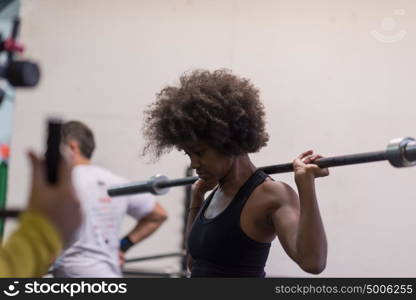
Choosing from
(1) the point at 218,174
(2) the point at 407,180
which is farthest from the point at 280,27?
(1) the point at 218,174

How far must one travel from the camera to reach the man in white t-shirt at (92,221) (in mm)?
2055

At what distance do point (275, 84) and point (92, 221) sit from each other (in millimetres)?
1315

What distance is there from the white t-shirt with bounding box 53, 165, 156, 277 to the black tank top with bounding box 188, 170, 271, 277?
803 mm

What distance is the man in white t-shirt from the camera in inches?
80.9

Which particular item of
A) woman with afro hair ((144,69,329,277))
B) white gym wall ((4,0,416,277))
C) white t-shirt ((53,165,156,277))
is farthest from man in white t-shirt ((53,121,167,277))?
white gym wall ((4,0,416,277))

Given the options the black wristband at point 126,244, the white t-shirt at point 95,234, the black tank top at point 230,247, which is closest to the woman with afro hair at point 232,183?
the black tank top at point 230,247

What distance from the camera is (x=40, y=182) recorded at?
18.3 inches

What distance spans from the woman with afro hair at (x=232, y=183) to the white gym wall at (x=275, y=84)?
136 cm

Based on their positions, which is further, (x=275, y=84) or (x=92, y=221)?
(x=275, y=84)

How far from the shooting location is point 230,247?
1278mm

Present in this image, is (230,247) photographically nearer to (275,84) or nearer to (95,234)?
(95,234)

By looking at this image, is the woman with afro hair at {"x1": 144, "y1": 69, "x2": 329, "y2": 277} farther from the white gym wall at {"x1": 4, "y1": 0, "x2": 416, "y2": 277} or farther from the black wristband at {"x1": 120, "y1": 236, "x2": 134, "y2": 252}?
the white gym wall at {"x1": 4, "y1": 0, "x2": 416, "y2": 277}

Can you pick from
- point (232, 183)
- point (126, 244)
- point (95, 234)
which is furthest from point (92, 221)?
point (232, 183)

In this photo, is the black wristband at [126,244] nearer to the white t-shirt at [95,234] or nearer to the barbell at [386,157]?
the white t-shirt at [95,234]
